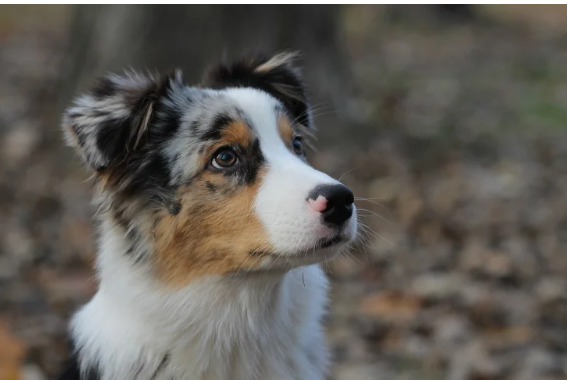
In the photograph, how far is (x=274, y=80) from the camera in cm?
426

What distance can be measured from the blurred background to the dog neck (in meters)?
0.66

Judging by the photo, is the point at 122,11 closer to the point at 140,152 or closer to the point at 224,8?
the point at 224,8

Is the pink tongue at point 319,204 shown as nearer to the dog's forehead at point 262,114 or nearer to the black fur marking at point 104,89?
the dog's forehead at point 262,114

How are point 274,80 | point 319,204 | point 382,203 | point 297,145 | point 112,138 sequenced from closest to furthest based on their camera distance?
1. point 319,204
2. point 112,138
3. point 297,145
4. point 274,80
5. point 382,203

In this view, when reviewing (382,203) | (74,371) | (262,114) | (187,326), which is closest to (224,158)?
(262,114)

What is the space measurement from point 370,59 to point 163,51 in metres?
8.61

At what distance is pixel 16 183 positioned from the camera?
27.3 ft

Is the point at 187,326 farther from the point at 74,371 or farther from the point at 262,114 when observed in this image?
the point at 262,114

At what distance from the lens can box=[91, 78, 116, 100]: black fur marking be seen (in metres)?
3.54

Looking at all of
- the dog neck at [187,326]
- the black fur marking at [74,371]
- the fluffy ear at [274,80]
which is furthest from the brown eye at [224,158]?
the black fur marking at [74,371]

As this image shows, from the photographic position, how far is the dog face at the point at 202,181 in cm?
323

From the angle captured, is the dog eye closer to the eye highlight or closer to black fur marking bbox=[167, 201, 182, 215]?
the eye highlight

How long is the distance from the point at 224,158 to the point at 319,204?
622 mm

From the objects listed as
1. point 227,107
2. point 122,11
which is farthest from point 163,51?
point 227,107
